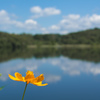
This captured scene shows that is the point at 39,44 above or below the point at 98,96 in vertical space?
above

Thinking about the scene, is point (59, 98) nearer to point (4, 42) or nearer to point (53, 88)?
point (53, 88)

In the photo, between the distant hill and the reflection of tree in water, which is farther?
the distant hill

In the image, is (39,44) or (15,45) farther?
(39,44)

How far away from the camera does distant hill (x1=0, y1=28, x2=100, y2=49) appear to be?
72.3 metres

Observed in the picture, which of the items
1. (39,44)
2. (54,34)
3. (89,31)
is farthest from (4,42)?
(89,31)

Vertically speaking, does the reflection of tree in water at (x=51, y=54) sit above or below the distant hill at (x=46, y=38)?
below

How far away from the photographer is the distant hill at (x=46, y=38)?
237ft

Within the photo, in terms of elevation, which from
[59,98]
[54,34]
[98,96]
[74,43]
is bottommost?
[59,98]

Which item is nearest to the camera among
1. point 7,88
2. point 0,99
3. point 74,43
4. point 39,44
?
point 0,99

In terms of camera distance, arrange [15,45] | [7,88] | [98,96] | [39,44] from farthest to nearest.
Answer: [39,44]
[15,45]
[7,88]
[98,96]

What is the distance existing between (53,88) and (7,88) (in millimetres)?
2503

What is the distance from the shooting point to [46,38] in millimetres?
133375

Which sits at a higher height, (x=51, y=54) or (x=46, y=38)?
(x=46, y=38)

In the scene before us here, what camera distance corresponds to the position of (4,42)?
66250 mm
